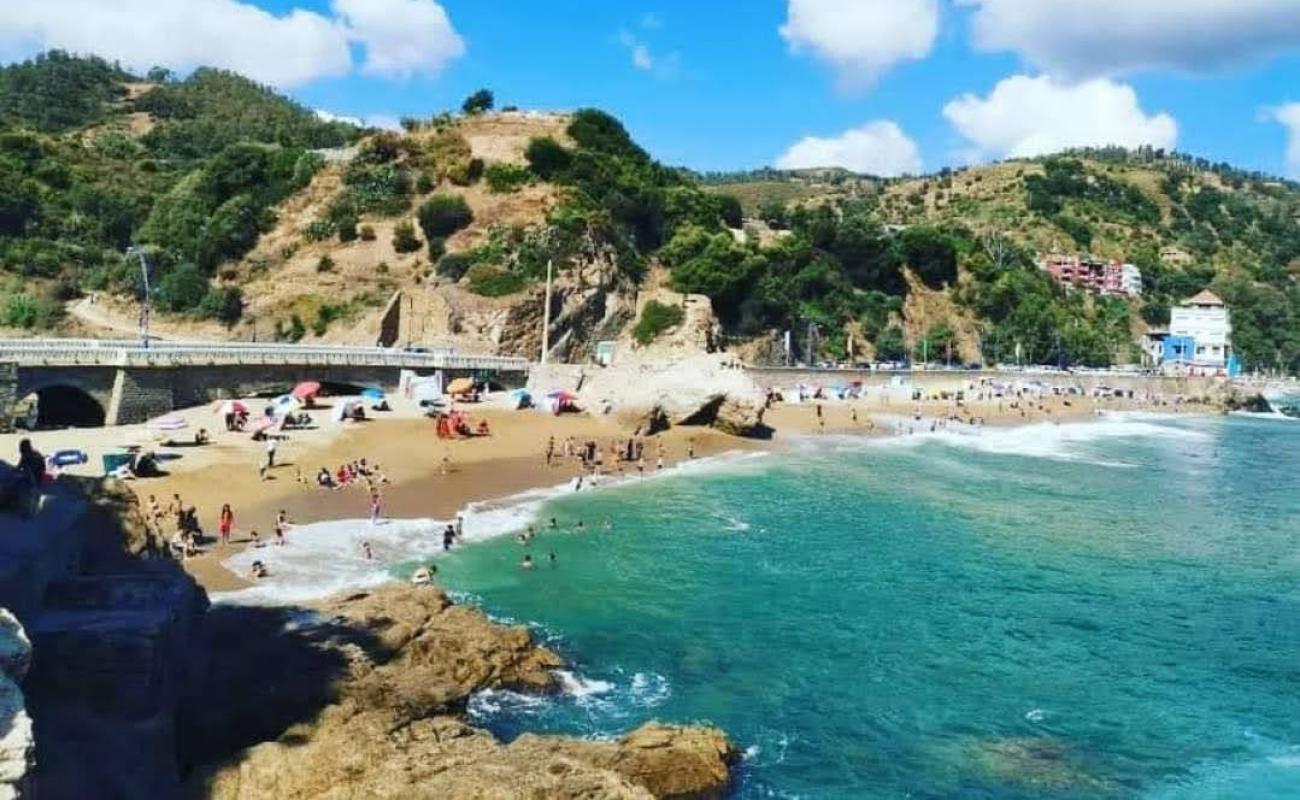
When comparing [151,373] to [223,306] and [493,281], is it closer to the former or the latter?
[493,281]

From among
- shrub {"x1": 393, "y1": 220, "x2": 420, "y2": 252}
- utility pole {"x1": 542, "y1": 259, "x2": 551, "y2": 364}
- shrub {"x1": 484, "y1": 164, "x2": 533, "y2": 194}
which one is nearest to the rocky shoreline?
utility pole {"x1": 542, "y1": 259, "x2": 551, "y2": 364}

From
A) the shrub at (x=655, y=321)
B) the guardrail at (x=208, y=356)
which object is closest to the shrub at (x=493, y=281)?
the guardrail at (x=208, y=356)

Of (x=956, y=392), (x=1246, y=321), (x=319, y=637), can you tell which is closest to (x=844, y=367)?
(x=956, y=392)

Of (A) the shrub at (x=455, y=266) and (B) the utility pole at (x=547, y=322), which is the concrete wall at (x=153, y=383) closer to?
(B) the utility pole at (x=547, y=322)

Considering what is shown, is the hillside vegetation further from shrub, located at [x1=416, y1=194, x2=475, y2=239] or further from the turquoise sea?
the turquoise sea

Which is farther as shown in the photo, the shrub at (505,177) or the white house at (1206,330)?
the white house at (1206,330)

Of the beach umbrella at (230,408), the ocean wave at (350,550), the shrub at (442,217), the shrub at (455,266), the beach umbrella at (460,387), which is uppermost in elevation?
the shrub at (442,217)

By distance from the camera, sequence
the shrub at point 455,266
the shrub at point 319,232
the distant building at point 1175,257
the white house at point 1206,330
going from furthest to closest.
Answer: the distant building at point 1175,257 → the white house at point 1206,330 → the shrub at point 319,232 → the shrub at point 455,266
